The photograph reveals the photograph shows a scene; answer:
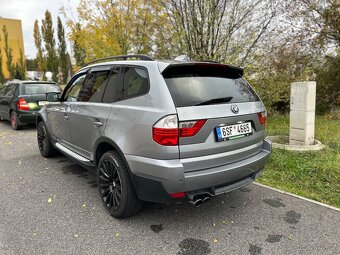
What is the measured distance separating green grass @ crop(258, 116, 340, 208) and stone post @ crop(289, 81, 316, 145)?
44 centimetres

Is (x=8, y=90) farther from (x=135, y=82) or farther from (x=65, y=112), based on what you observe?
(x=135, y=82)

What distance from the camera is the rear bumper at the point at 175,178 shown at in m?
2.47

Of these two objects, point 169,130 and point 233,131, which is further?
point 233,131

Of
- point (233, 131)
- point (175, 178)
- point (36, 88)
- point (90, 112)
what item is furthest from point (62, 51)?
point (175, 178)

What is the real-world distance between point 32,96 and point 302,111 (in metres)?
7.18

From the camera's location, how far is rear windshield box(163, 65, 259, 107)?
2652mm

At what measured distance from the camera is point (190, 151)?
2.53 m

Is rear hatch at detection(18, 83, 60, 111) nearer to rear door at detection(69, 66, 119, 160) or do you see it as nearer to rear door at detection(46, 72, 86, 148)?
rear door at detection(46, 72, 86, 148)

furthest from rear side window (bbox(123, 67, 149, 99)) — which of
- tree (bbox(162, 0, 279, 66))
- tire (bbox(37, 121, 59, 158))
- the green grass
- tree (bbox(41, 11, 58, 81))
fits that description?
tree (bbox(41, 11, 58, 81))

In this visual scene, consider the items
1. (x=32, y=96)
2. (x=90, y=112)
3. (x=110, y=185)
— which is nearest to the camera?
(x=110, y=185)

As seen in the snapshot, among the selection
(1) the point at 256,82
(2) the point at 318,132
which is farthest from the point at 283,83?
(2) the point at 318,132

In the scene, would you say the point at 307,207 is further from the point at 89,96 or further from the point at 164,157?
the point at 89,96

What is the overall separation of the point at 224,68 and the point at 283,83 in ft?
20.2

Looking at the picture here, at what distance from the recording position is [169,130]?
2.45m
